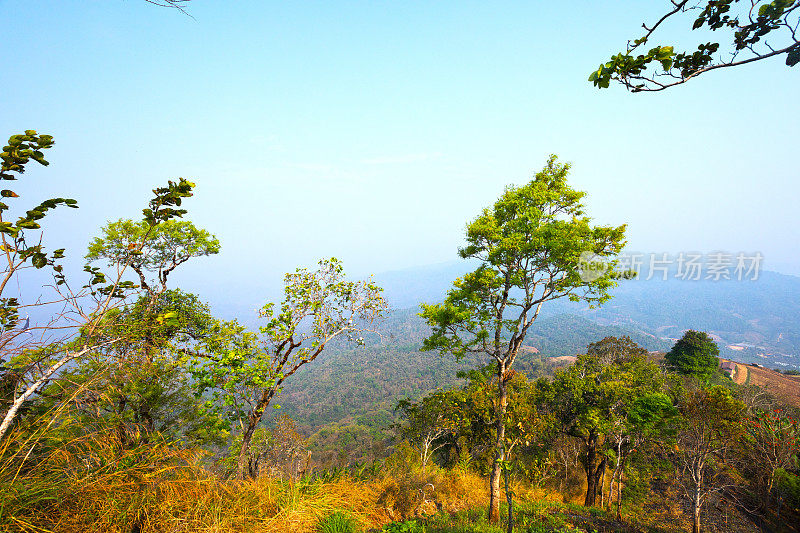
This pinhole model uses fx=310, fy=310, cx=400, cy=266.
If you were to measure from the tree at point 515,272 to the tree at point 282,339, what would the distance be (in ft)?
7.00

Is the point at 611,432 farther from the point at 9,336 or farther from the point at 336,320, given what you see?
the point at 9,336

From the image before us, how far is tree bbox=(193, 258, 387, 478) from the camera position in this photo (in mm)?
5773

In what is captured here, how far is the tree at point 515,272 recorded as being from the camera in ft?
25.3

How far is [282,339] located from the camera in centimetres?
659

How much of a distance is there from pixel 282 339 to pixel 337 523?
11.7 feet

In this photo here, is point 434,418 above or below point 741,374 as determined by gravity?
above

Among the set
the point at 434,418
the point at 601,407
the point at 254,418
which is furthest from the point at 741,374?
the point at 254,418

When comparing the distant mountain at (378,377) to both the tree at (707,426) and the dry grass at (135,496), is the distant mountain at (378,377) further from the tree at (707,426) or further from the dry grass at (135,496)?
the dry grass at (135,496)

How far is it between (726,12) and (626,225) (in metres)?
6.35

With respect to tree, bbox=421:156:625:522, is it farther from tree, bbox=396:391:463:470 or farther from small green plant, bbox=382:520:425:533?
tree, bbox=396:391:463:470

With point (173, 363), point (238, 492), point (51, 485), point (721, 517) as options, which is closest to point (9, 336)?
point (51, 485)

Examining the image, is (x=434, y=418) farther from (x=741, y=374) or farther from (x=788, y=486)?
(x=741, y=374)

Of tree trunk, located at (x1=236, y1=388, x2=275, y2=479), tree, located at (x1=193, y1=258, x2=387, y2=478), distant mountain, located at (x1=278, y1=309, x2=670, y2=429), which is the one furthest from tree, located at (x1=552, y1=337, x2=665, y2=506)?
distant mountain, located at (x1=278, y1=309, x2=670, y2=429)

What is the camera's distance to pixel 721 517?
12109 mm
